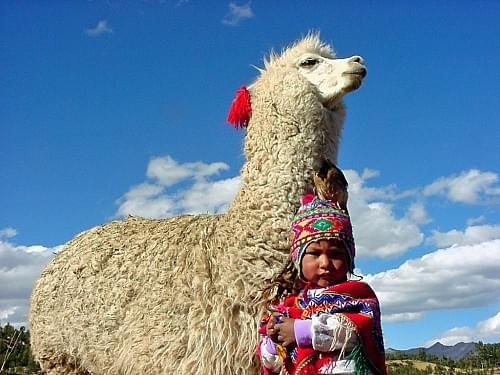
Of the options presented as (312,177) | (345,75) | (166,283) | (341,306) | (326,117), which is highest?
(345,75)

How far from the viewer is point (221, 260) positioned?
3.71 m

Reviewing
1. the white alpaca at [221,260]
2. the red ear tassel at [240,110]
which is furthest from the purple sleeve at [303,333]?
the red ear tassel at [240,110]

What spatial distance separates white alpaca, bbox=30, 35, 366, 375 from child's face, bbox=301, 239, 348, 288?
1.61 ft

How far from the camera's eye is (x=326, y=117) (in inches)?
154

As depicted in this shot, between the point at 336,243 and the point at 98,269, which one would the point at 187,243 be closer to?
the point at 98,269

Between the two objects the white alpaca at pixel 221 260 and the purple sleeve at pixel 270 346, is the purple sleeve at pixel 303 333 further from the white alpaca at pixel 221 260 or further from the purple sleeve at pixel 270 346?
the white alpaca at pixel 221 260

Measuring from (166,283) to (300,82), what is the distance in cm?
145

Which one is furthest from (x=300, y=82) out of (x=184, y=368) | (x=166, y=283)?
(x=184, y=368)

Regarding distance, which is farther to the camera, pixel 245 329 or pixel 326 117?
pixel 326 117

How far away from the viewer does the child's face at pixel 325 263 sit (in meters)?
2.96

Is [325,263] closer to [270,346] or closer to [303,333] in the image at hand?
[303,333]

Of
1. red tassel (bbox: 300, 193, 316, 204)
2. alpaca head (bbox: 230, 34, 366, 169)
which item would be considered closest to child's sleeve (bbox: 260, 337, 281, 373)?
red tassel (bbox: 300, 193, 316, 204)

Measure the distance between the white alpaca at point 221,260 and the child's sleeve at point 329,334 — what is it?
0.66 m

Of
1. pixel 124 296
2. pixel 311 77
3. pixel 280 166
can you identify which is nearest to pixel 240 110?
pixel 311 77
